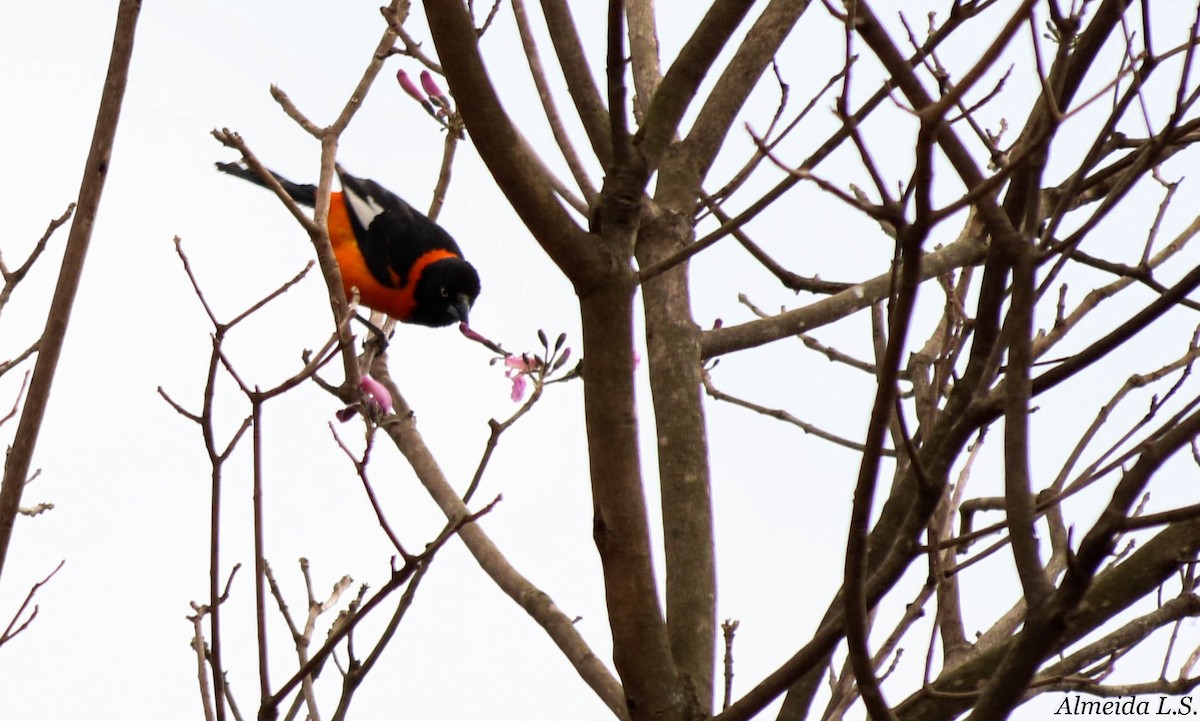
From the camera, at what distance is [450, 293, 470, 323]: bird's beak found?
6.27 meters

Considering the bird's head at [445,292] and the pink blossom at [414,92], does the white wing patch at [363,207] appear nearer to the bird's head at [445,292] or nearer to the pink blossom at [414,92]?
the bird's head at [445,292]

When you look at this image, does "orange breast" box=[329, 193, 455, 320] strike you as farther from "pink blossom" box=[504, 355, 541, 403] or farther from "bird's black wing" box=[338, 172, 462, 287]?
"pink blossom" box=[504, 355, 541, 403]

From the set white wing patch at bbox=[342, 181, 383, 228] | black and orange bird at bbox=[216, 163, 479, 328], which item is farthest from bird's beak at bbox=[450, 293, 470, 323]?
white wing patch at bbox=[342, 181, 383, 228]

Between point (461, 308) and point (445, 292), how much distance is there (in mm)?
114

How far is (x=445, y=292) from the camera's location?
624cm

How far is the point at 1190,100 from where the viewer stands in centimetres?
195

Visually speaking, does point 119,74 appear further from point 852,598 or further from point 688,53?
point 852,598

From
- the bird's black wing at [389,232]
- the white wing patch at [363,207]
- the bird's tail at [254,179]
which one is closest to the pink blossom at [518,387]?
the bird's black wing at [389,232]

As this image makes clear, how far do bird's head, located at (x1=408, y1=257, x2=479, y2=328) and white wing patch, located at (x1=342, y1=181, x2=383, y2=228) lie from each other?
48 centimetres

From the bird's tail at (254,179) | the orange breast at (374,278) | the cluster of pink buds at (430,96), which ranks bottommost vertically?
the cluster of pink buds at (430,96)

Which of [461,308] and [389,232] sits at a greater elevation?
[389,232]

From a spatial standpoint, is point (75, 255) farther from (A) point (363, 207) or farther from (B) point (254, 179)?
(B) point (254, 179)

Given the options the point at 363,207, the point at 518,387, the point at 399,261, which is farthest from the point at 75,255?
the point at 363,207

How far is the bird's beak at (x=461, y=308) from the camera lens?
20.6 ft
